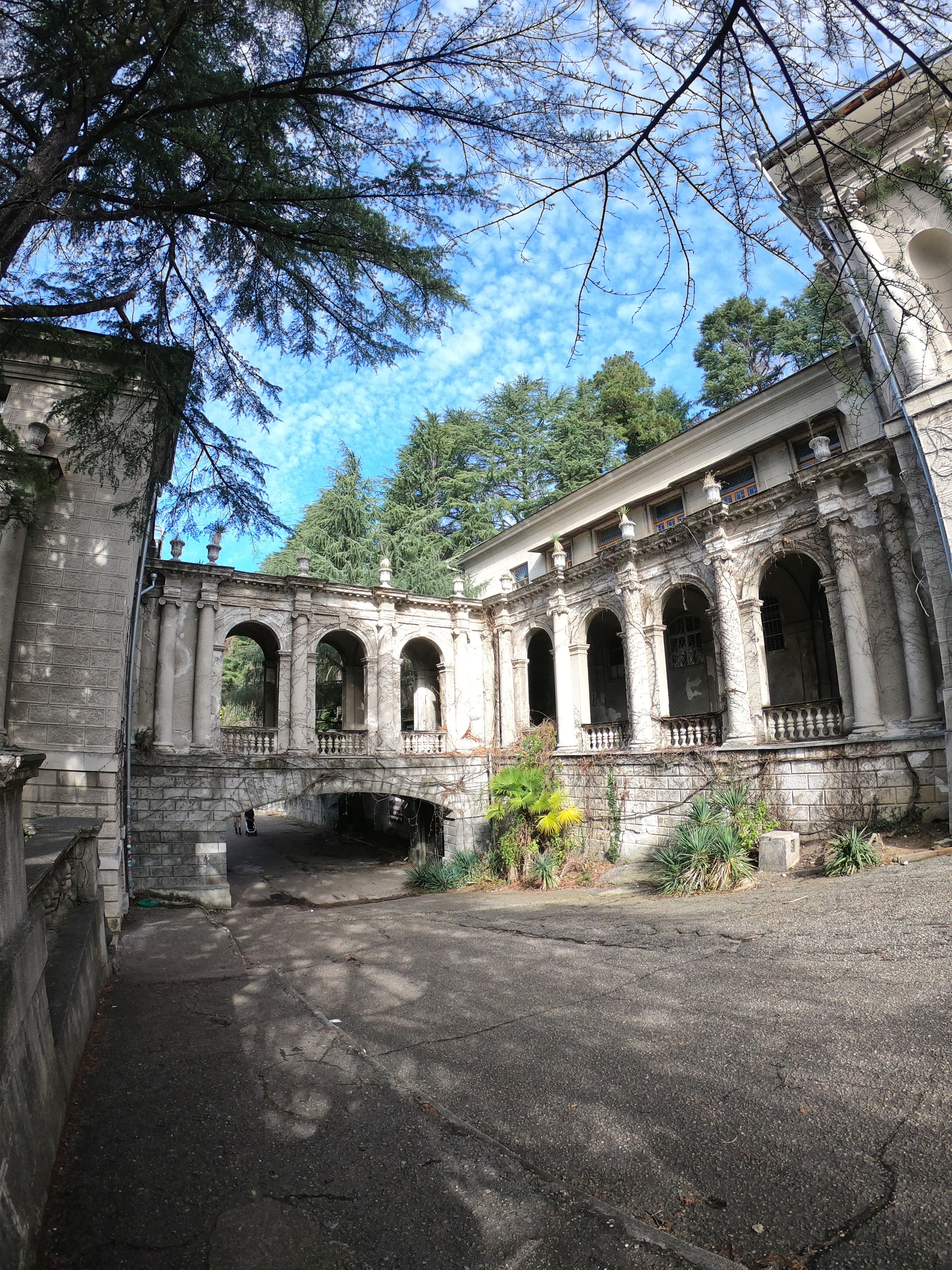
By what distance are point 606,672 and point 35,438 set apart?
17.2 m

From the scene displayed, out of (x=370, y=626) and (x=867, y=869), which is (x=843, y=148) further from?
(x=370, y=626)

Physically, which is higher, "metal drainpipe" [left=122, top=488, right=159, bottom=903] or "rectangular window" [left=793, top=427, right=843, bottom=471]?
"rectangular window" [left=793, top=427, right=843, bottom=471]

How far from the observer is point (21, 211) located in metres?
4.93

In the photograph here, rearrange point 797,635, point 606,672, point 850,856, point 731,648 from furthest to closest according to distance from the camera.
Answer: point 606,672 → point 797,635 → point 731,648 → point 850,856

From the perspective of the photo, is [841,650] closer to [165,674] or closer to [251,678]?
[165,674]

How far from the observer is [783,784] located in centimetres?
1267

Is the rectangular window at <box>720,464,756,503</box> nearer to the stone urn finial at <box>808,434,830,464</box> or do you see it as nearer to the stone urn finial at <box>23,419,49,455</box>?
the stone urn finial at <box>808,434,830,464</box>

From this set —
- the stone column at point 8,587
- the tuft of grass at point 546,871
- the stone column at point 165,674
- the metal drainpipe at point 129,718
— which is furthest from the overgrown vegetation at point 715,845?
the stone column at point 165,674

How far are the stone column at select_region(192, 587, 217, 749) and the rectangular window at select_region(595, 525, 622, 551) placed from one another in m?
12.0

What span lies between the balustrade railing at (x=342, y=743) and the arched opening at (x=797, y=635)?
450 inches

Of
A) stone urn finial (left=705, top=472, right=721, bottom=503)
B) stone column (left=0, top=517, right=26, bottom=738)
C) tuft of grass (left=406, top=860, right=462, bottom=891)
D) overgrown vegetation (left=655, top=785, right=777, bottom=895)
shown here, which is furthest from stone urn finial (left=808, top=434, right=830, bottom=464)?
stone column (left=0, top=517, right=26, bottom=738)

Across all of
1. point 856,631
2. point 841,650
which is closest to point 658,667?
point 841,650

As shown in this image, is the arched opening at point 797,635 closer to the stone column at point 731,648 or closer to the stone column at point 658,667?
the stone column at point 731,648

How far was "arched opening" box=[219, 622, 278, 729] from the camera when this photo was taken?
67.8 feet
